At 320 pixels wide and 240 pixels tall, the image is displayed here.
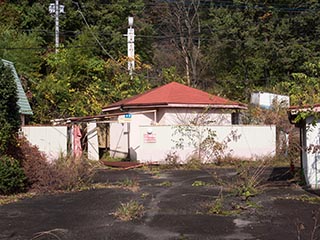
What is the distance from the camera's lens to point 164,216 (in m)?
A: 9.62

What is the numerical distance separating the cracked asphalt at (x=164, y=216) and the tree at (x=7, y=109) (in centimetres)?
172

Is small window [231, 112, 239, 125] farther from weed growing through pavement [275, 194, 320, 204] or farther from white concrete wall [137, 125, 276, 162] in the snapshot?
weed growing through pavement [275, 194, 320, 204]

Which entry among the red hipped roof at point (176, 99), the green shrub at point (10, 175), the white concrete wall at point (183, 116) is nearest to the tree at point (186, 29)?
the red hipped roof at point (176, 99)

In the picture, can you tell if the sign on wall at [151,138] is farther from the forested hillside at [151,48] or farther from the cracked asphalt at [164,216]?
the cracked asphalt at [164,216]

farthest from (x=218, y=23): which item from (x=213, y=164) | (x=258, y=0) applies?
(x=213, y=164)

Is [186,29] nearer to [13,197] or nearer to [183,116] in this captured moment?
[183,116]

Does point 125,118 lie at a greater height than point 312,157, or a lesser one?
greater

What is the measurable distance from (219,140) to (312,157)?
27.0 ft

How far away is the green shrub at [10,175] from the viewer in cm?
1205

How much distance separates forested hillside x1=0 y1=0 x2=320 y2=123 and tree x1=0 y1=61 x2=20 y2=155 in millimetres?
13607

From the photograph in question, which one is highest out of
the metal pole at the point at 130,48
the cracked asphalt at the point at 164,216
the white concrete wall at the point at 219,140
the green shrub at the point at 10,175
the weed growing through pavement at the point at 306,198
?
the metal pole at the point at 130,48

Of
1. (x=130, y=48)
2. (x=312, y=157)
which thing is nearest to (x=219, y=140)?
(x=312, y=157)

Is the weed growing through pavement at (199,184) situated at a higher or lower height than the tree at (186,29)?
lower

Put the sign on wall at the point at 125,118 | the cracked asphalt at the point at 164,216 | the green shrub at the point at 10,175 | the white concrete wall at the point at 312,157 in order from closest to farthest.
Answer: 1. the cracked asphalt at the point at 164,216
2. the green shrub at the point at 10,175
3. the white concrete wall at the point at 312,157
4. the sign on wall at the point at 125,118
